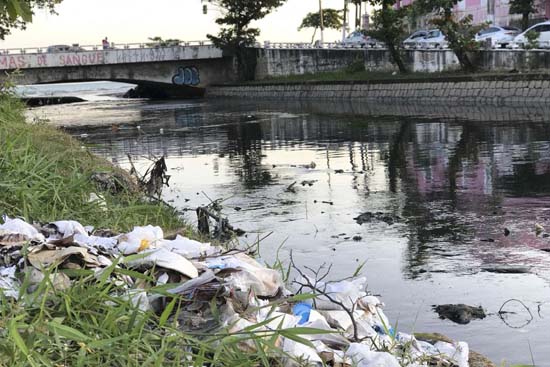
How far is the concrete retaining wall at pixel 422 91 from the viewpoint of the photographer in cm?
2670

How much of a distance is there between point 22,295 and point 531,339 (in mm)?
3435

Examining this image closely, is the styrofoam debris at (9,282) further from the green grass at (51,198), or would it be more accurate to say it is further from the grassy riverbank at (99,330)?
the green grass at (51,198)

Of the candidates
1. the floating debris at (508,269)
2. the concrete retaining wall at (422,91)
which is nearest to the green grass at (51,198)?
the floating debris at (508,269)

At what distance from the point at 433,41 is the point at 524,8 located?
4677mm

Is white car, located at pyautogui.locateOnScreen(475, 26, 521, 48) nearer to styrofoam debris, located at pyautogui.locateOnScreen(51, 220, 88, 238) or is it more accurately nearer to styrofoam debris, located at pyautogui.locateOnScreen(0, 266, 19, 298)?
styrofoam debris, located at pyautogui.locateOnScreen(51, 220, 88, 238)

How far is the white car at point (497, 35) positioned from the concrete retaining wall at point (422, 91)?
3.26 m

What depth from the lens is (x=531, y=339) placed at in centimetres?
540

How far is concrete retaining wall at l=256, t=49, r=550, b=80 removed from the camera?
2964 cm

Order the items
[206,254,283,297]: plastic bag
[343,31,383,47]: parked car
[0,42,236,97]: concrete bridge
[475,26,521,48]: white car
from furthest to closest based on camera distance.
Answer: [0,42,236,97]: concrete bridge, [343,31,383,47]: parked car, [475,26,521,48]: white car, [206,254,283,297]: plastic bag

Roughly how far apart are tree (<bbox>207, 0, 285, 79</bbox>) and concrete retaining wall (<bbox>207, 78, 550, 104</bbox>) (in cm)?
550

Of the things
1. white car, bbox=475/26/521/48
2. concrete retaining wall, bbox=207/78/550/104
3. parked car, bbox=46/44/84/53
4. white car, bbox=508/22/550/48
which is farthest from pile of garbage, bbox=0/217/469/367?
parked car, bbox=46/44/84/53

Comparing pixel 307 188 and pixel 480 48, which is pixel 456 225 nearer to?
pixel 307 188

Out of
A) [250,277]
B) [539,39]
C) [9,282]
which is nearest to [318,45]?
[539,39]

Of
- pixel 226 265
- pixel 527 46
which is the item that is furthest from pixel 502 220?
pixel 527 46
